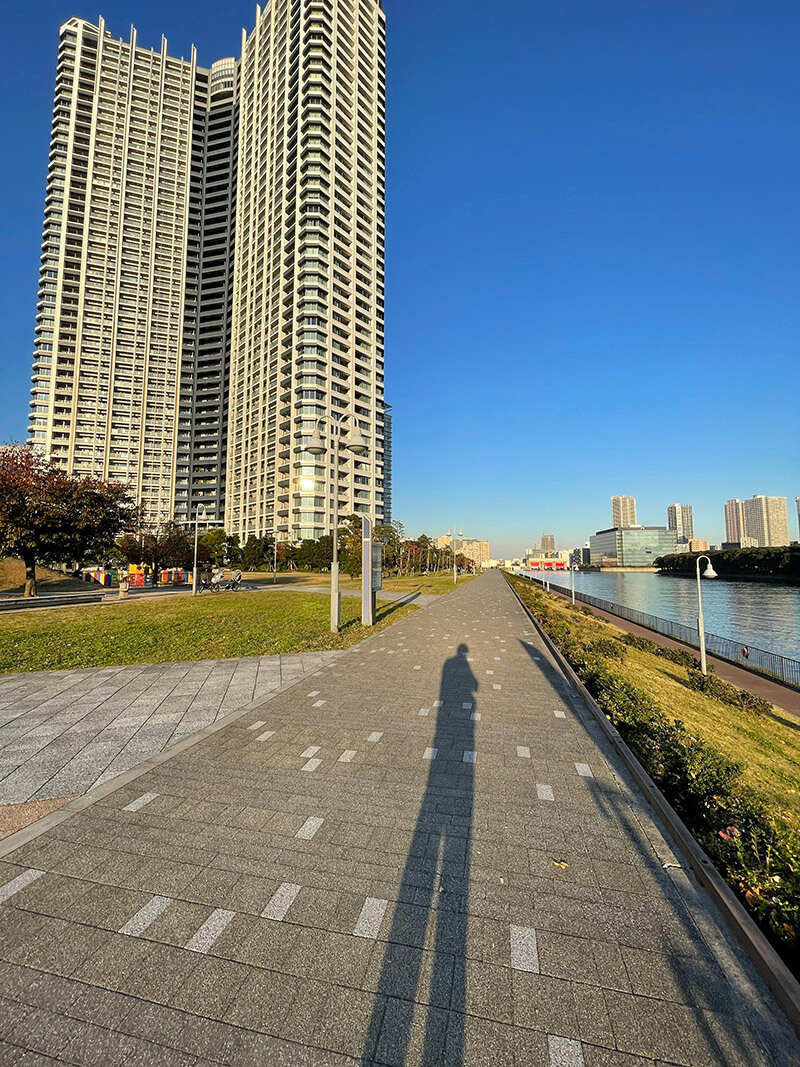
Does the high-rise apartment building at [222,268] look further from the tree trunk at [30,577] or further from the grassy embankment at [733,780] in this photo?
the grassy embankment at [733,780]

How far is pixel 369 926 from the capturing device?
2969 mm

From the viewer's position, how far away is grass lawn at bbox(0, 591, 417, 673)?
35.4 ft

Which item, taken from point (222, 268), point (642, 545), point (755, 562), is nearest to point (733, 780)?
point (755, 562)

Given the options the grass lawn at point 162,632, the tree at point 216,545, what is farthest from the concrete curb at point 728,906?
the tree at point 216,545

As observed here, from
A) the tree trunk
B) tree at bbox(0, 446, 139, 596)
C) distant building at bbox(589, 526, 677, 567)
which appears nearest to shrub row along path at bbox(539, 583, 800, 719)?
tree at bbox(0, 446, 139, 596)

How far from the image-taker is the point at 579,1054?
2.18 m

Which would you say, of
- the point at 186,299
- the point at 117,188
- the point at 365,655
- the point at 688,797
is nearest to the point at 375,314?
the point at 186,299

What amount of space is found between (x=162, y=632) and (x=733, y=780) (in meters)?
13.8

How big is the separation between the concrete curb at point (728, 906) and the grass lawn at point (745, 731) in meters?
3.82

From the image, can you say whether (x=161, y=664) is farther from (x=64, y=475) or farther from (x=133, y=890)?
(x=64, y=475)

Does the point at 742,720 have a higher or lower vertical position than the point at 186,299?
lower

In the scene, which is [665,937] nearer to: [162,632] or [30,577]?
[162,632]

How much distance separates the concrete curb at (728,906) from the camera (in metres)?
2.43

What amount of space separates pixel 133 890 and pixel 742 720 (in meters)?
15.4
